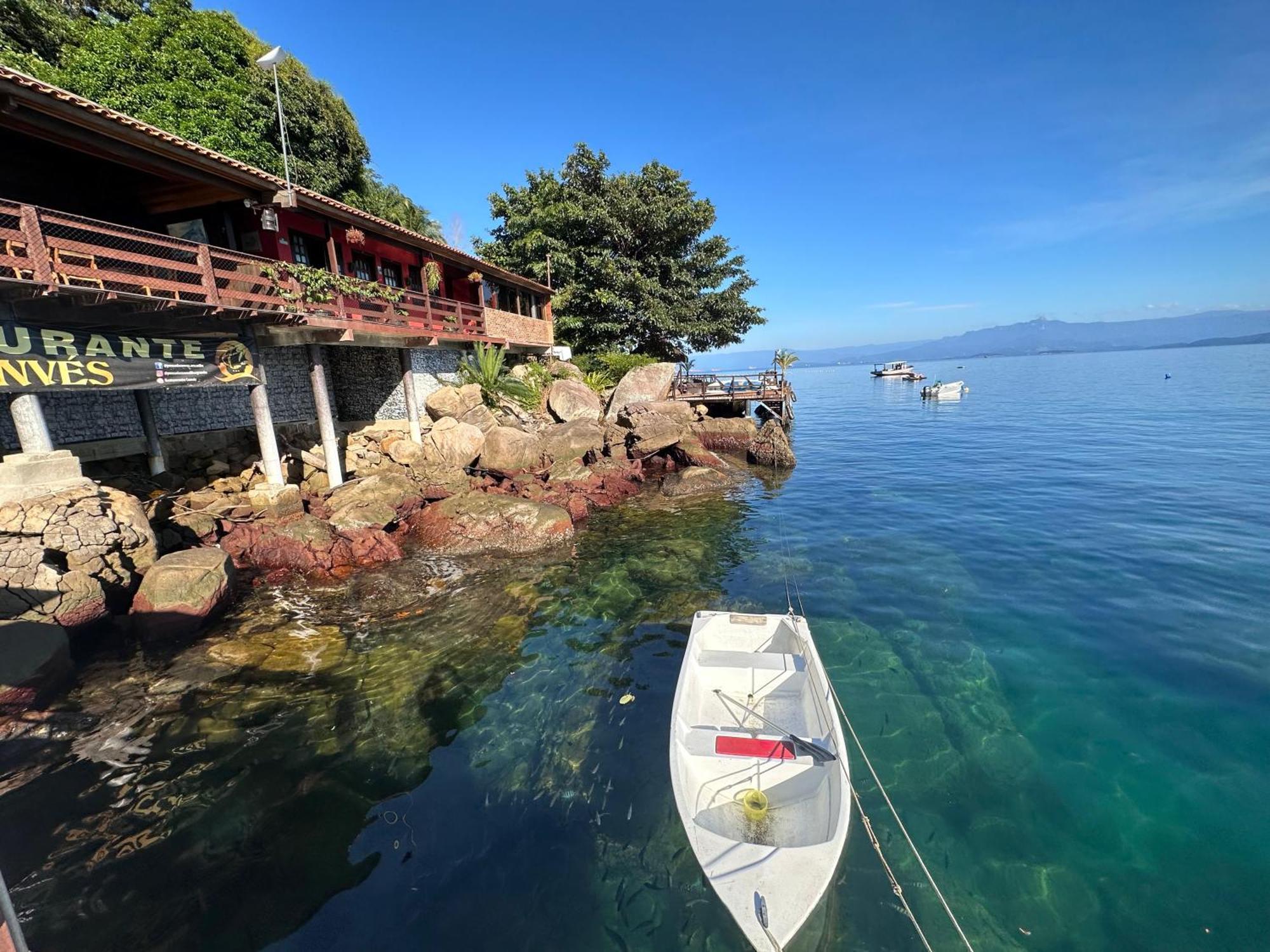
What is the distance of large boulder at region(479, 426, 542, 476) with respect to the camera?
19656 millimetres

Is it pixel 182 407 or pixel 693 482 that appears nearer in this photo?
pixel 182 407

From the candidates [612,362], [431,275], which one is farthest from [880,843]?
[612,362]

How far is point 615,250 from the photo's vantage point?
Answer: 3469 centimetres

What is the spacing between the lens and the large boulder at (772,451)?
26.1m

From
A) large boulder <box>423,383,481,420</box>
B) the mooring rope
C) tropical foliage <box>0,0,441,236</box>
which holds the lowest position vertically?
the mooring rope

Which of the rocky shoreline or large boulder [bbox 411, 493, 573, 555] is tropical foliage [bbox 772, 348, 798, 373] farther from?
large boulder [bbox 411, 493, 573, 555]

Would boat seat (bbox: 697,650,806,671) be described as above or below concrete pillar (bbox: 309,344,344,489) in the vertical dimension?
below

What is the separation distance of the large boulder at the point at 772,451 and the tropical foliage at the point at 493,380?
11.3m

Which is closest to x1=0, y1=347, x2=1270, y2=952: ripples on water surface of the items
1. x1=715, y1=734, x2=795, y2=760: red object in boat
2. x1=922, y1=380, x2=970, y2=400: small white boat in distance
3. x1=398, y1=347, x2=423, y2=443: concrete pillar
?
x1=715, y1=734, x2=795, y2=760: red object in boat

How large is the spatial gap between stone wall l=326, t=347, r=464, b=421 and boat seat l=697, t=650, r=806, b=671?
55.8ft

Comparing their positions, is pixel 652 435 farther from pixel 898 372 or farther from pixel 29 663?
pixel 898 372

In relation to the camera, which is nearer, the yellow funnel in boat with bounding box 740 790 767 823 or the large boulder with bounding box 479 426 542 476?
the yellow funnel in boat with bounding box 740 790 767 823

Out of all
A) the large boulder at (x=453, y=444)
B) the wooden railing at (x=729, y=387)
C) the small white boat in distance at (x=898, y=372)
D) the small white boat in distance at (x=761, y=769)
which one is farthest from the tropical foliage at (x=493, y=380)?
the small white boat in distance at (x=898, y=372)

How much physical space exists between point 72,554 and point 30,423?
2.78m
